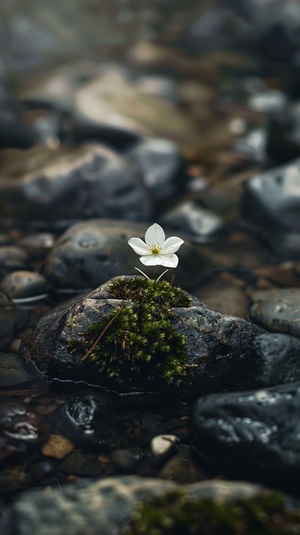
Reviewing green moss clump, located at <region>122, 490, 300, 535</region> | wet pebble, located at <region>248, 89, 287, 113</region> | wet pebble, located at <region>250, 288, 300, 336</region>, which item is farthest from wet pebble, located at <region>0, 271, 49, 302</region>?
wet pebble, located at <region>248, 89, 287, 113</region>

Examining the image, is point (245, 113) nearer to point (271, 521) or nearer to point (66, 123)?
point (66, 123)

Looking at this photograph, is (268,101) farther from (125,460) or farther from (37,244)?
(125,460)

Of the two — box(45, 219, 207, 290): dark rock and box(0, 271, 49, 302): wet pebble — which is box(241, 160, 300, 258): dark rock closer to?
box(45, 219, 207, 290): dark rock

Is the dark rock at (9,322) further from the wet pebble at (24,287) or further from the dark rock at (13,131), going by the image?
the dark rock at (13,131)

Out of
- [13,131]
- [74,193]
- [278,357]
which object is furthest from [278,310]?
[13,131]

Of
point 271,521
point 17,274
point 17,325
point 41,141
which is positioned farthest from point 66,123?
point 271,521

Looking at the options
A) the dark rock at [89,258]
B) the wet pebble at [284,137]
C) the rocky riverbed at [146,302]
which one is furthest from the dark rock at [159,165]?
the dark rock at [89,258]
